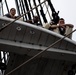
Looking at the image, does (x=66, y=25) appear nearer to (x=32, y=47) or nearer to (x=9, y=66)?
(x=32, y=47)

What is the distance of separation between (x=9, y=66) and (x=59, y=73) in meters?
1.39

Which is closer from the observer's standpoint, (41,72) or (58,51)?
(58,51)

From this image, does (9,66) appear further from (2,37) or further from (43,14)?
(43,14)

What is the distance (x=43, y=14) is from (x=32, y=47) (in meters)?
4.29

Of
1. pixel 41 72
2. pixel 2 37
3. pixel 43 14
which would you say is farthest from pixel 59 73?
pixel 43 14

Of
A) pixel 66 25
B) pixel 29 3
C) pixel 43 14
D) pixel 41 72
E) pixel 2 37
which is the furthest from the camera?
pixel 29 3

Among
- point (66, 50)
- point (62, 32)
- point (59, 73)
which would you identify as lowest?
point (59, 73)

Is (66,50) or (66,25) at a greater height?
(66,25)

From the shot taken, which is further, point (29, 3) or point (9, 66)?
point (29, 3)

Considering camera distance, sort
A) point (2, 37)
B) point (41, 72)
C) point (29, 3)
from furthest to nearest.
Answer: point (29, 3) < point (41, 72) < point (2, 37)

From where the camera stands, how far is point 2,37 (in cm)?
663

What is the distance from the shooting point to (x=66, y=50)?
7.45 metres

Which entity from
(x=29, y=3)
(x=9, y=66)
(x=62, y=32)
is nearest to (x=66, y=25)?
(x=62, y=32)

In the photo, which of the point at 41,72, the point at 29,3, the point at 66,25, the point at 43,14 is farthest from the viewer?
the point at 29,3
